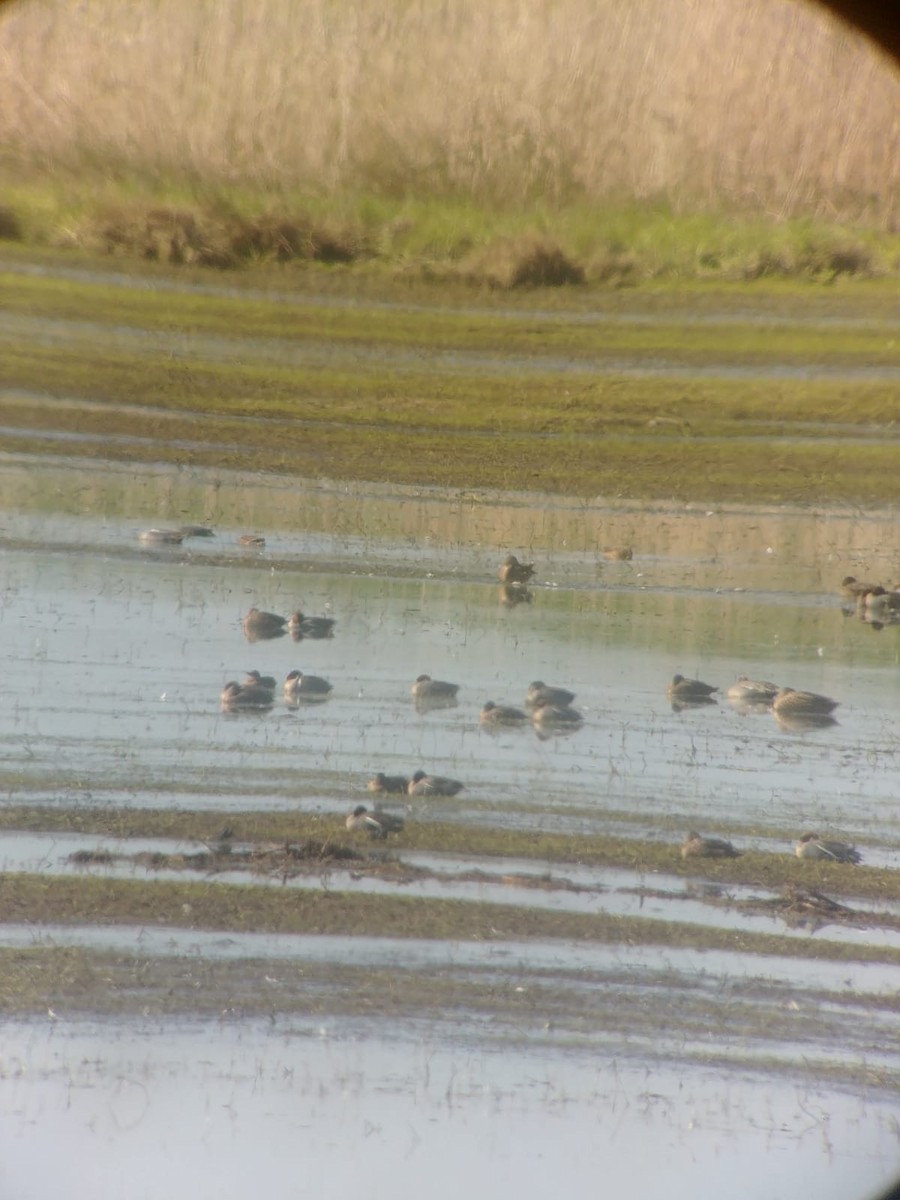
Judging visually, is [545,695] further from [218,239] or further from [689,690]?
[218,239]

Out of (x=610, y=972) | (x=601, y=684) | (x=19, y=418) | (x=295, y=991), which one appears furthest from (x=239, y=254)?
(x=610, y=972)

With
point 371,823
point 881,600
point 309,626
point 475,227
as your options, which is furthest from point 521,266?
point 371,823

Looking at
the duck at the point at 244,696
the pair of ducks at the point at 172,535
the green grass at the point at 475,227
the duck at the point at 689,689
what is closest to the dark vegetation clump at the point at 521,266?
the green grass at the point at 475,227

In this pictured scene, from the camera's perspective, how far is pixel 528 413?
244 centimetres

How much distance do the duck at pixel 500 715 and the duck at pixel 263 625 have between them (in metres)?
0.56

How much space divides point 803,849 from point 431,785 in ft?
3.15

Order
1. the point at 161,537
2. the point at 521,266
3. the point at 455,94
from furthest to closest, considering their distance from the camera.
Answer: the point at 161,537 → the point at 521,266 → the point at 455,94

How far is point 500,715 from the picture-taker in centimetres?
242

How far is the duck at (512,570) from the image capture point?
2447 mm

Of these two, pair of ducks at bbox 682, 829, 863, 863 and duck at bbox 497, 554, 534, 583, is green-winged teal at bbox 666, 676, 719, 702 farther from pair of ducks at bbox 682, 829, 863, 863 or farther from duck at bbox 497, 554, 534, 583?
duck at bbox 497, 554, 534, 583

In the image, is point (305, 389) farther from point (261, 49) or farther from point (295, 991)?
point (295, 991)

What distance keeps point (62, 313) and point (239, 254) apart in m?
0.47

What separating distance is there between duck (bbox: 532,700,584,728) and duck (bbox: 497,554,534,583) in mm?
327

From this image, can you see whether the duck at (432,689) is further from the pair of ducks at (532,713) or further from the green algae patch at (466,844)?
the green algae patch at (466,844)
